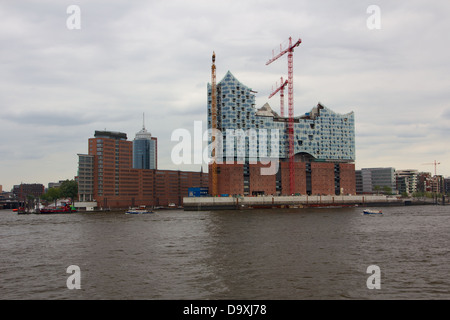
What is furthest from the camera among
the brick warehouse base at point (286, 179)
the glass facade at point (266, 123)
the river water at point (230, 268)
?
the glass facade at point (266, 123)

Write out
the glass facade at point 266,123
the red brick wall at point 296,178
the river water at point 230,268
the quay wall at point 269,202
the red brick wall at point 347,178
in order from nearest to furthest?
the river water at point 230,268, the quay wall at point 269,202, the glass facade at point 266,123, the red brick wall at point 296,178, the red brick wall at point 347,178

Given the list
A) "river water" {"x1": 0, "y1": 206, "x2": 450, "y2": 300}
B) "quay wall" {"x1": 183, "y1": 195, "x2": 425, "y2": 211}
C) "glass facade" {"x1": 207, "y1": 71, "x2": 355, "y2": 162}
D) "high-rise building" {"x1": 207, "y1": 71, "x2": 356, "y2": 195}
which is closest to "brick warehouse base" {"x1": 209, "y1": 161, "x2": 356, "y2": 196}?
"high-rise building" {"x1": 207, "y1": 71, "x2": 356, "y2": 195}

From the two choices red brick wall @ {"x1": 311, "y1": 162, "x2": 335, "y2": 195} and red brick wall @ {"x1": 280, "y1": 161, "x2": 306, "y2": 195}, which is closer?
red brick wall @ {"x1": 280, "y1": 161, "x2": 306, "y2": 195}

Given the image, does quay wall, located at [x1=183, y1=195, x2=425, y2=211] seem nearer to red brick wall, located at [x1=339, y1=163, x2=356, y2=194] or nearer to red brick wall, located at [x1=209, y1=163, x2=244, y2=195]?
red brick wall, located at [x1=209, y1=163, x2=244, y2=195]

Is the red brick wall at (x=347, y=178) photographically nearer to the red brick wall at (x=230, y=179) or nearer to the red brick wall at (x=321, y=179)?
the red brick wall at (x=321, y=179)

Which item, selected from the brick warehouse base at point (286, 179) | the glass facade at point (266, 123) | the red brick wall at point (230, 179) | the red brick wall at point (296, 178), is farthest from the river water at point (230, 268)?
the red brick wall at point (296, 178)

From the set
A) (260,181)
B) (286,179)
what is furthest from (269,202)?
(286,179)

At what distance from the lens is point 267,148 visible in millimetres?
182875

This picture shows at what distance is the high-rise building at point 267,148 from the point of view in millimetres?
174125

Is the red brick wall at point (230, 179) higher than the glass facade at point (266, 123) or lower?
lower

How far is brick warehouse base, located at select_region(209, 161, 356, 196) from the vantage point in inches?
6742

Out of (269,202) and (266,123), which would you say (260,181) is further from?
(266,123)
